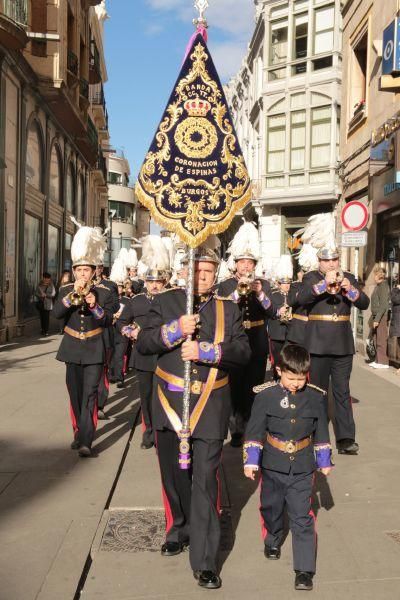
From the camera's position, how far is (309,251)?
9578 millimetres

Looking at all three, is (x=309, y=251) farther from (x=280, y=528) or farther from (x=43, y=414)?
(x=280, y=528)

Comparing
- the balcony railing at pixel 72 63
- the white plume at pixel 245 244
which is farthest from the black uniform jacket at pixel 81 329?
the balcony railing at pixel 72 63

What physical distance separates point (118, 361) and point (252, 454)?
263 inches

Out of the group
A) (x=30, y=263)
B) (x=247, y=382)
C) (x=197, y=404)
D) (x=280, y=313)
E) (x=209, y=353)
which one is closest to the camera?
(x=209, y=353)

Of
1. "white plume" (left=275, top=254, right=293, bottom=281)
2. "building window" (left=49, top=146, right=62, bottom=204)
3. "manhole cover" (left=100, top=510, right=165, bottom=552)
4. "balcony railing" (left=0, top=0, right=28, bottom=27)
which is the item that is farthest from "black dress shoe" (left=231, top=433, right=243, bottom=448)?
"building window" (left=49, top=146, right=62, bottom=204)

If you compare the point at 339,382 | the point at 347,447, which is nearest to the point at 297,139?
the point at 339,382

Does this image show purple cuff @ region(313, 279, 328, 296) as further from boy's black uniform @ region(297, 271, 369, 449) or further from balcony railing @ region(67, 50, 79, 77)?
balcony railing @ region(67, 50, 79, 77)

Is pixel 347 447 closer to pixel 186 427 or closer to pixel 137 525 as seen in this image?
pixel 137 525

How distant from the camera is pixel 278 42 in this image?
1125 inches

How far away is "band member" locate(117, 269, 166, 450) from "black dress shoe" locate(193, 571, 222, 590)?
10.0ft

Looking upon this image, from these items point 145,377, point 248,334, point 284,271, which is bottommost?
point 145,377

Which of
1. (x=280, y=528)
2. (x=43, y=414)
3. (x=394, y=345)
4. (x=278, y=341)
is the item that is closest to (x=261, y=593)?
(x=280, y=528)

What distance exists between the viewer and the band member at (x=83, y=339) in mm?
6402

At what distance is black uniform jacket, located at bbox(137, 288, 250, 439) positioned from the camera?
3.85 metres
